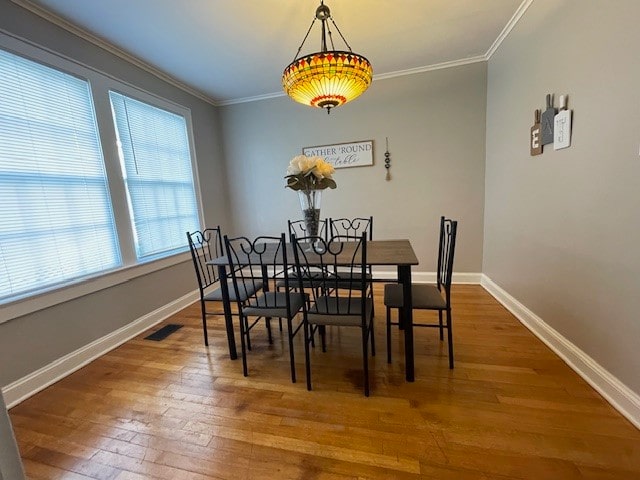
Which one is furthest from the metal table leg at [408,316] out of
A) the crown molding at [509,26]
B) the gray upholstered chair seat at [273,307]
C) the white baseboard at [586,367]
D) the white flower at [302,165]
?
the crown molding at [509,26]

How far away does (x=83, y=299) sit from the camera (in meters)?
2.25

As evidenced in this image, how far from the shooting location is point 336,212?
384 centimetres

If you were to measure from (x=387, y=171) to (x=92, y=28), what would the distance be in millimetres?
3132

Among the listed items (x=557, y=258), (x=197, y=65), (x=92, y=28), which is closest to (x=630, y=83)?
(x=557, y=258)

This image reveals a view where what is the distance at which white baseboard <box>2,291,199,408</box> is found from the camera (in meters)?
1.83

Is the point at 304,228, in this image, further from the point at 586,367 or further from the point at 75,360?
the point at 586,367

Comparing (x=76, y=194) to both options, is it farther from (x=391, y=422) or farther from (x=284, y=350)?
(x=391, y=422)

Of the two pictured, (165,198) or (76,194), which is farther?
(165,198)

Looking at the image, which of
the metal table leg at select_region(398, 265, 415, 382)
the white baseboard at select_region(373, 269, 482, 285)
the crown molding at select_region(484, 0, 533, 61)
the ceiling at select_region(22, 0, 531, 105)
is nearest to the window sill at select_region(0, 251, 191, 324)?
the ceiling at select_region(22, 0, 531, 105)

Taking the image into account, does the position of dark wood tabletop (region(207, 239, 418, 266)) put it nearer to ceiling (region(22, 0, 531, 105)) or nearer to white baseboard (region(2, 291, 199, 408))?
white baseboard (region(2, 291, 199, 408))

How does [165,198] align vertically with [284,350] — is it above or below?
above

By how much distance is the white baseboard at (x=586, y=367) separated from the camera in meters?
1.43

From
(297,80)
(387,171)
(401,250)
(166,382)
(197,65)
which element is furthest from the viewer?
(387,171)

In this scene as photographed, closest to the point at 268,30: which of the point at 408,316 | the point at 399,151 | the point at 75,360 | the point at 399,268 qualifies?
the point at 399,151
